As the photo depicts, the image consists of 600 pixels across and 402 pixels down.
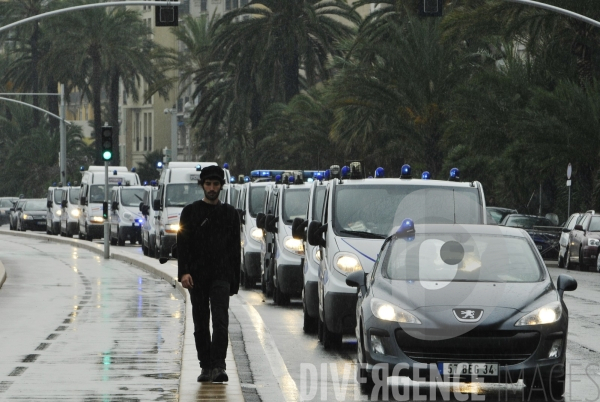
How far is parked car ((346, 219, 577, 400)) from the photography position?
32.0 feet

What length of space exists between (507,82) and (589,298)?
1808cm

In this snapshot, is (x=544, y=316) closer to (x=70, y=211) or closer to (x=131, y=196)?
(x=131, y=196)

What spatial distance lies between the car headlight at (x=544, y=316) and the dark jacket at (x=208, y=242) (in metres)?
2.25

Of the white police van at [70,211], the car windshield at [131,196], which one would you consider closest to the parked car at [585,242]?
the car windshield at [131,196]

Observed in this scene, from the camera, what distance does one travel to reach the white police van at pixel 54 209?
58.7 metres

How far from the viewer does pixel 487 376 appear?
9.71 meters

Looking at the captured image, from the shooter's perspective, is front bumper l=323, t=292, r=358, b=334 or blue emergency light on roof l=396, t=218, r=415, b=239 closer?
blue emergency light on roof l=396, t=218, r=415, b=239

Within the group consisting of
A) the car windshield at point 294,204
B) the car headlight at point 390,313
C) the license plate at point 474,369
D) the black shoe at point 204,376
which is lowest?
the black shoe at point 204,376

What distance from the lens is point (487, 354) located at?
32.0 feet

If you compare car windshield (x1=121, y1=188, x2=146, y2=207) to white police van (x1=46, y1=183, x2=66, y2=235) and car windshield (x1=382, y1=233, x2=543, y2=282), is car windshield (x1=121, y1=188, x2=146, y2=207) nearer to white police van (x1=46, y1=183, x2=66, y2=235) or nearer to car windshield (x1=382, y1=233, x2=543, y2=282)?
white police van (x1=46, y1=183, x2=66, y2=235)

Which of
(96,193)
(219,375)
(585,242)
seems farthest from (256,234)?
(96,193)

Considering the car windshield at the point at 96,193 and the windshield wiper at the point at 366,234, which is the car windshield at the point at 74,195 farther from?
the windshield wiper at the point at 366,234

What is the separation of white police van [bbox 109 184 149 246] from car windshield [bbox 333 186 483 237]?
1244 inches

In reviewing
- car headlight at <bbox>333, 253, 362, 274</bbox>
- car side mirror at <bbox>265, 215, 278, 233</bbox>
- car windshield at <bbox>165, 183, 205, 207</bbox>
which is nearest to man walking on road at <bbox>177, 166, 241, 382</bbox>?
car headlight at <bbox>333, 253, 362, 274</bbox>
